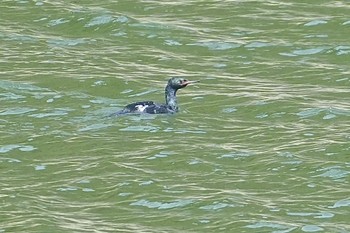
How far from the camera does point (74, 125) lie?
93.3 ft

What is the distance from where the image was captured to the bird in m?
28.7

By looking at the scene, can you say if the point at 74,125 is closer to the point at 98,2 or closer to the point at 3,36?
the point at 3,36

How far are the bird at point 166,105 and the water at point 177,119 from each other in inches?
7.6

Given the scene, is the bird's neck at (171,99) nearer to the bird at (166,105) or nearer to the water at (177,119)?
the bird at (166,105)

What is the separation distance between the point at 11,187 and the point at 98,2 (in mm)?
14025

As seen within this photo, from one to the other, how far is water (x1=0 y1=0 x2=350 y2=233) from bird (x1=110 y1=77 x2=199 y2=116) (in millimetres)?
194

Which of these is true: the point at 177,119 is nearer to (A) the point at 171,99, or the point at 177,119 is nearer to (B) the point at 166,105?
(B) the point at 166,105

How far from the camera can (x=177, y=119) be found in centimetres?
2891

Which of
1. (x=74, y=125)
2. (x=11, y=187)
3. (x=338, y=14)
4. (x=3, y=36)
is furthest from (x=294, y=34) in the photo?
(x=11, y=187)

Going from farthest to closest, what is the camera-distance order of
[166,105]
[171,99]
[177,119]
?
[171,99]
[166,105]
[177,119]

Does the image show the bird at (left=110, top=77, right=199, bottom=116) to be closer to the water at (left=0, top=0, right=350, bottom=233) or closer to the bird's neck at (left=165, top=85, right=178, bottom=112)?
the bird's neck at (left=165, top=85, right=178, bottom=112)

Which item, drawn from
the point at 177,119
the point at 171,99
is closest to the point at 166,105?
the point at 171,99

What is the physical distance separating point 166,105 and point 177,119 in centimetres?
52

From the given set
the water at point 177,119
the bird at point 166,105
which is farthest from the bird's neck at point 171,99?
the water at point 177,119
